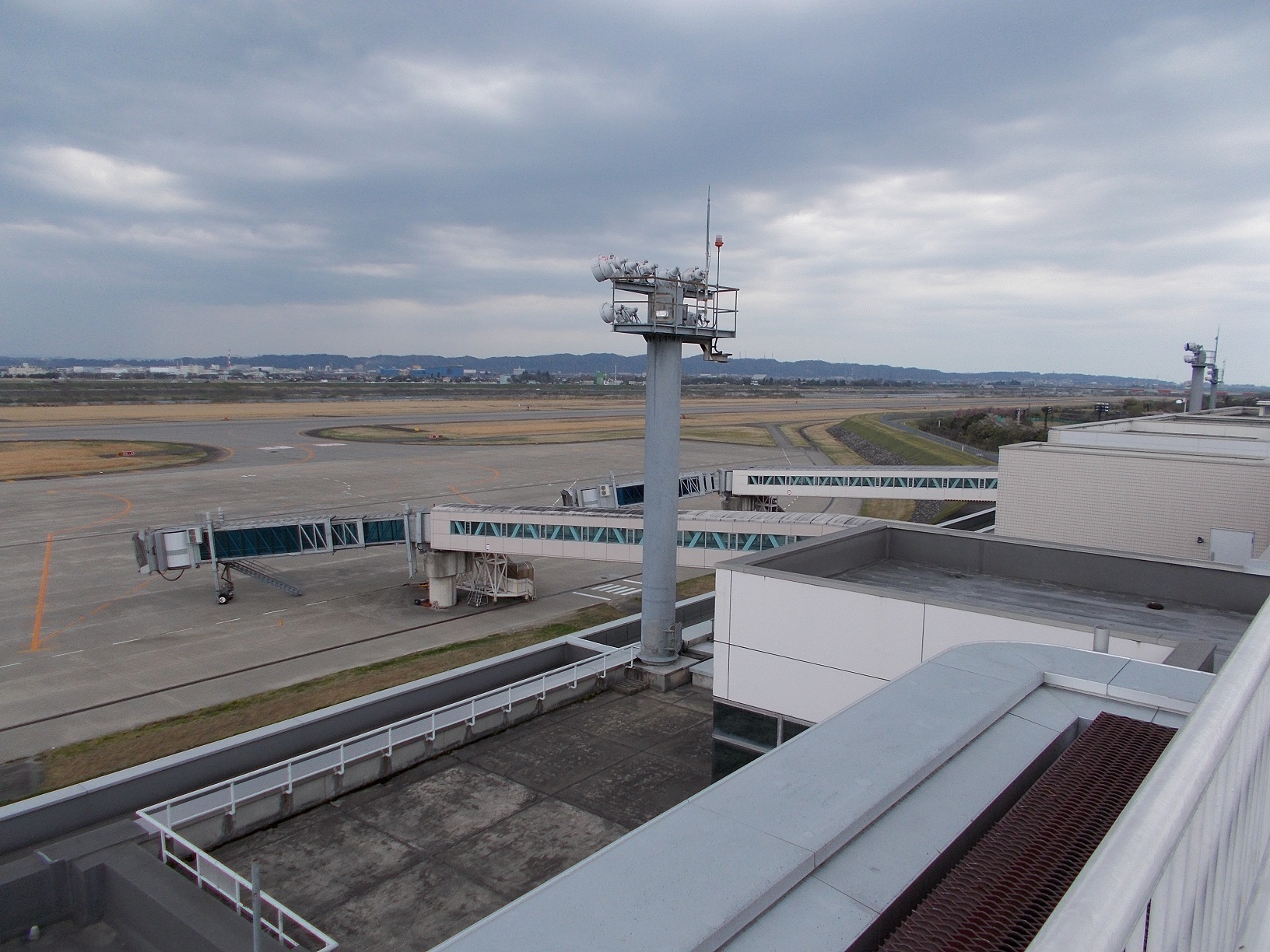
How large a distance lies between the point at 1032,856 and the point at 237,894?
11375 mm

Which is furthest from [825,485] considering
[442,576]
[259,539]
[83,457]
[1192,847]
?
[83,457]

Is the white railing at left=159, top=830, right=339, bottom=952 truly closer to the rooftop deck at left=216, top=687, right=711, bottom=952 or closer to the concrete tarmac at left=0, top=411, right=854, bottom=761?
the rooftop deck at left=216, top=687, right=711, bottom=952

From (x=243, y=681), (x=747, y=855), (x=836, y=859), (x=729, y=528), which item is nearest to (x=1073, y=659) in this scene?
(x=836, y=859)

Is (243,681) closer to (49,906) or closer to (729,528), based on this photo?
(49,906)

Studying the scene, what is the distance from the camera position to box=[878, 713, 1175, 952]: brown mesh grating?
195 inches

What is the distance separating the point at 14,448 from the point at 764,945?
107 meters

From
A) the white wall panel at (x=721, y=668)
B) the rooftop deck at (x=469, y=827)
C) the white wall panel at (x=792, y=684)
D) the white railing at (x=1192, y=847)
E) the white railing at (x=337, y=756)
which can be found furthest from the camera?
the white wall panel at (x=721, y=668)

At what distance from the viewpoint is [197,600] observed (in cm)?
3825

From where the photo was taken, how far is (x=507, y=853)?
13953 mm

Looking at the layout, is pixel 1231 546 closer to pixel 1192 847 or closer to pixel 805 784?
pixel 805 784

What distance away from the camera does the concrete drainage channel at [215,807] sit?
40.5ft

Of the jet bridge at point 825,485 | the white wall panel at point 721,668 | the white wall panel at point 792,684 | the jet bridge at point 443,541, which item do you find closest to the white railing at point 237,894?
the white wall panel at point 721,668

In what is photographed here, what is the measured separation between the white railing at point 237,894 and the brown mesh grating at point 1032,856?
9567mm

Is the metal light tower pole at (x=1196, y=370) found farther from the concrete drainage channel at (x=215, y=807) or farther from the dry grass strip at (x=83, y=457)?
the dry grass strip at (x=83, y=457)
